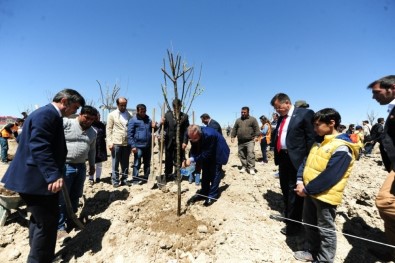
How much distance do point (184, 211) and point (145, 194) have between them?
109cm

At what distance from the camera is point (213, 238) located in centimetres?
315

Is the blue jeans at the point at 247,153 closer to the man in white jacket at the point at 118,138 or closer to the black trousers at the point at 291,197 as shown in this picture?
the black trousers at the point at 291,197

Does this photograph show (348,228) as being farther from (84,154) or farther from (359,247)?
(84,154)

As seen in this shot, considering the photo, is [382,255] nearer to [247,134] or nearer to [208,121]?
[247,134]

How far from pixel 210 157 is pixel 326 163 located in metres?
2.15

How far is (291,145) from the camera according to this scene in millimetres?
3172

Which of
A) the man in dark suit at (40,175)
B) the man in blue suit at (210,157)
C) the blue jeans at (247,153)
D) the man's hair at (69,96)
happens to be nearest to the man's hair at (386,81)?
the man in blue suit at (210,157)

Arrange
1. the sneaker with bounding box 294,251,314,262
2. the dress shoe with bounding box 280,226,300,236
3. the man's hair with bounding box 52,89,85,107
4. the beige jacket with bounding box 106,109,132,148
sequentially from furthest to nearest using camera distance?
1. the beige jacket with bounding box 106,109,132,148
2. the dress shoe with bounding box 280,226,300,236
3. the sneaker with bounding box 294,251,314,262
4. the man's hair with bounding box 52,89,85,107

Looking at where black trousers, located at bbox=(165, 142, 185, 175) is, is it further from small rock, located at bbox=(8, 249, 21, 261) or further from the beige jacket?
small rock, located at bbox=(8, 249, 21, 261)

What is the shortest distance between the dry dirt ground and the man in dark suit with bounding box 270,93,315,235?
36cm

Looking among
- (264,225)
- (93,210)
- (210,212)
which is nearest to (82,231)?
(93,210)

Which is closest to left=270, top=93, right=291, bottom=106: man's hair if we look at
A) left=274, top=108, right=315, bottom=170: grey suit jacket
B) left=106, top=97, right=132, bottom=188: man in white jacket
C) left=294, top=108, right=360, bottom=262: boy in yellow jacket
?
left=274, top=108, right=315, bottom=170: grey suit jacket

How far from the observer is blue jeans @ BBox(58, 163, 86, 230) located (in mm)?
3385

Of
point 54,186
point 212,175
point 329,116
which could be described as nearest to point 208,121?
point 212,175
